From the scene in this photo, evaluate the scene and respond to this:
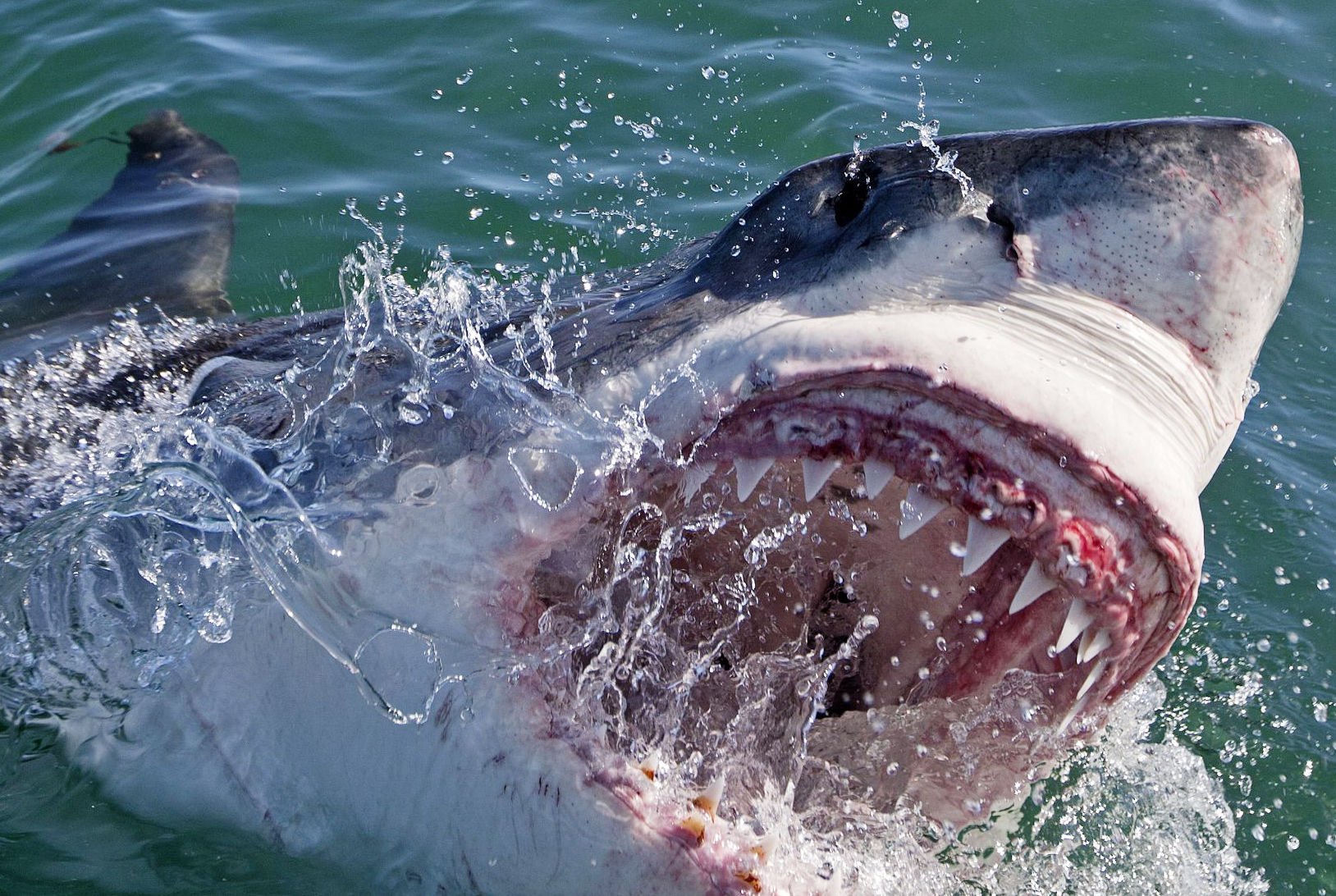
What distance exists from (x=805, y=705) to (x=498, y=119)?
3.70 metres

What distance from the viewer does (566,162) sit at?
17.0ft

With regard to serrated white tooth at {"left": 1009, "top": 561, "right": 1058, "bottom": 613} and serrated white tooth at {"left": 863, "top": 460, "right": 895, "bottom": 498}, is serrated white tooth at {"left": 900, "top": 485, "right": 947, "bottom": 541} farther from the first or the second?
serrated white tooth at {"left": 1009, "top": 561, "right": 1058, "bottom": 613}

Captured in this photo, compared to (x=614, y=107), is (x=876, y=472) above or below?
above

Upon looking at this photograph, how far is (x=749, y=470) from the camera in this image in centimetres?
186

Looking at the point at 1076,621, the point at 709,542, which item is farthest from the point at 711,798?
the point at 709,542

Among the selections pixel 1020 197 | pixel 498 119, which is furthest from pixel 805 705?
pixel 498 119

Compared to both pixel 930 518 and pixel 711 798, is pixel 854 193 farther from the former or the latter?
pixel 711 798

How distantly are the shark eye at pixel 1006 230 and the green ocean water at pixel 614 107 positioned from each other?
6.24 ft

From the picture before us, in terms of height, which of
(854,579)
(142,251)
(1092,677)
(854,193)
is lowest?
(142,251)

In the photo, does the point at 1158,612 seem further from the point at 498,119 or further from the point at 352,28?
the point at 352,28

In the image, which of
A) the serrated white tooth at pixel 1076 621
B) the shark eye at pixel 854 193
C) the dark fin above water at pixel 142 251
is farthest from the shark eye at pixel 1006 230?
the dark fin above water at pixel 142 251

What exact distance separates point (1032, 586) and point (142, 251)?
3.73 metres

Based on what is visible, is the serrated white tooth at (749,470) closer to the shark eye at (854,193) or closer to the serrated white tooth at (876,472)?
the serrated white tooth at (876,472)

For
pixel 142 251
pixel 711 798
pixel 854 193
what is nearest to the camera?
pixel 711 798
